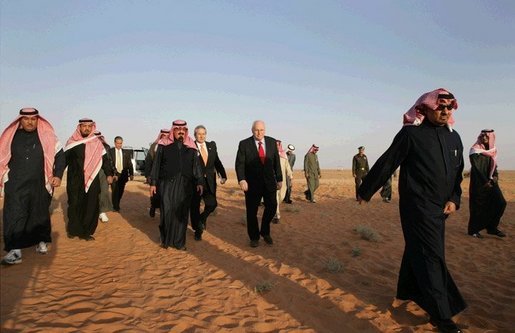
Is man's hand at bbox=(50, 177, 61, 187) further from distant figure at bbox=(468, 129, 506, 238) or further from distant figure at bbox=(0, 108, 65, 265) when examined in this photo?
distant figure at bbox=(468, 129, 506, 238)

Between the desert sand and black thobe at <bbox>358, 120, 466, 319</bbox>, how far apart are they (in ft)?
1.07

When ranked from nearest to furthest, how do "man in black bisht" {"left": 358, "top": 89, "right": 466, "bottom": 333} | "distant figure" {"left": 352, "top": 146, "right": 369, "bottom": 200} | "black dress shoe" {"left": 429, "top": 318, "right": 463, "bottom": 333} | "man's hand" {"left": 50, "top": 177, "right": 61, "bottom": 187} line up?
"black dress shoe" {"left": 429, "top": 318, "right": 463, "bottom": 333}, "man in black bisht" {"left": 358, "top": 89, "right": 466, "bottom": 333}, "man's hand" {"left": 50, "top": 177, "right": 61, "bottom": 187}, "distant figure" {"left": 352, "top": 146, "right": 369, "bottom": 200}

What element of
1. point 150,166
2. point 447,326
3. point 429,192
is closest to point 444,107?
point 429,192

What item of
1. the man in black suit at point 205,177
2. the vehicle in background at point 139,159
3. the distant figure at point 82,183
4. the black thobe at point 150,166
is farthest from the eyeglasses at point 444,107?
the vehicle in background at point 139,159

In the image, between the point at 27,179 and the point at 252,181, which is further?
the point at 252,181

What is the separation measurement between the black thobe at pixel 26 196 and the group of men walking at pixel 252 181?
0.04 ft

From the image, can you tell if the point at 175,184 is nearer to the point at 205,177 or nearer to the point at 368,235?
the point at 205,177

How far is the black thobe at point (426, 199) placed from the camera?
123 inches

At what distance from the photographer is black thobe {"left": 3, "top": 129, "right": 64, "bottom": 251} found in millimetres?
4996

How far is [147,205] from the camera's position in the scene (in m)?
12.4

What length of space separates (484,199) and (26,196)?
329 inches

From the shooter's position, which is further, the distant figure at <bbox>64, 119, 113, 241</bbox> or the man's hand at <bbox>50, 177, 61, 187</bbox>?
the distant figure at <bbox>64, 119, 113, 241</bbox>

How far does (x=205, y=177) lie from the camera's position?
281 inches

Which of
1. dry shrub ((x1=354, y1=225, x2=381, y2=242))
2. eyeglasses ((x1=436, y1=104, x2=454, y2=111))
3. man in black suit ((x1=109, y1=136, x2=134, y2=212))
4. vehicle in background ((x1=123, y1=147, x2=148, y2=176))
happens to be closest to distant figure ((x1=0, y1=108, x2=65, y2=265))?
man in black suit ((x1=109, y1=136, x2=134, y2=212))
